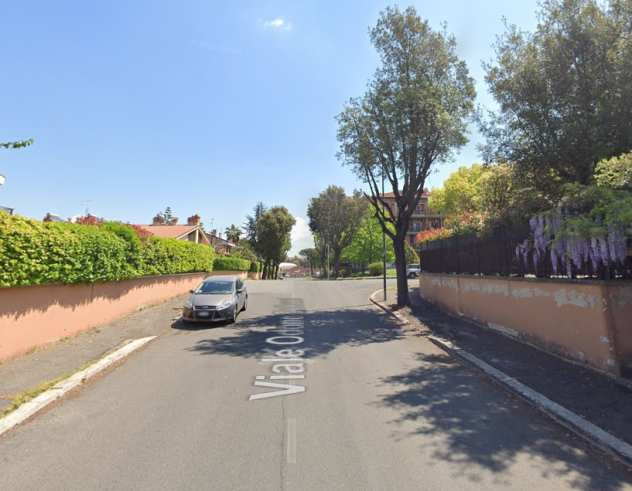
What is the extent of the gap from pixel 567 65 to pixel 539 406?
773cm

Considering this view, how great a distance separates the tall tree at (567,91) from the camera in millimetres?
7703

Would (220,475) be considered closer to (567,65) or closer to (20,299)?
(20,299)

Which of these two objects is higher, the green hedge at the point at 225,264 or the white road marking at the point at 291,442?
the green hedge at the point at 225,264

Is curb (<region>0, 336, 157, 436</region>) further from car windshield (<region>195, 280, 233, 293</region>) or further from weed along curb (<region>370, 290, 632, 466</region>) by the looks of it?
weed along curb (<region>370, 290, 632, 466</region>)

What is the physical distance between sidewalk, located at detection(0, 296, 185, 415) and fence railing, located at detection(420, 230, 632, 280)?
939 centimetres

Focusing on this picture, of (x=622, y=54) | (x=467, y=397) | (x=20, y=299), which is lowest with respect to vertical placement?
(x=467, y=397)

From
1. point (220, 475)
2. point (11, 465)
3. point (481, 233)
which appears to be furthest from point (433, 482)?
point (481, 233)

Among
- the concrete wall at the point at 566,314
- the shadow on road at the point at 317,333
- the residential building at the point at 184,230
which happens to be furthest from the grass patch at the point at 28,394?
the residential building at the point at 184,230

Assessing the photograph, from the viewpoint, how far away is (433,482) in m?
3.37

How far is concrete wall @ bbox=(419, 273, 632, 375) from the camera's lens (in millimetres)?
5977

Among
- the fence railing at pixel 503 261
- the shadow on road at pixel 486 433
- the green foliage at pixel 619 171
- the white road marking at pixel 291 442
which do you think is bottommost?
the shadow on road at pixel 486 433

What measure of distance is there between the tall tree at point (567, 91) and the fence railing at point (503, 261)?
166cm

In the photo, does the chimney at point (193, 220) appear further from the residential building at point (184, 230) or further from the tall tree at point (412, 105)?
the tall tree at point (412, 105)

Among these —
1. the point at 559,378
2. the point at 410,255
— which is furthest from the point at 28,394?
the point at 410,255
